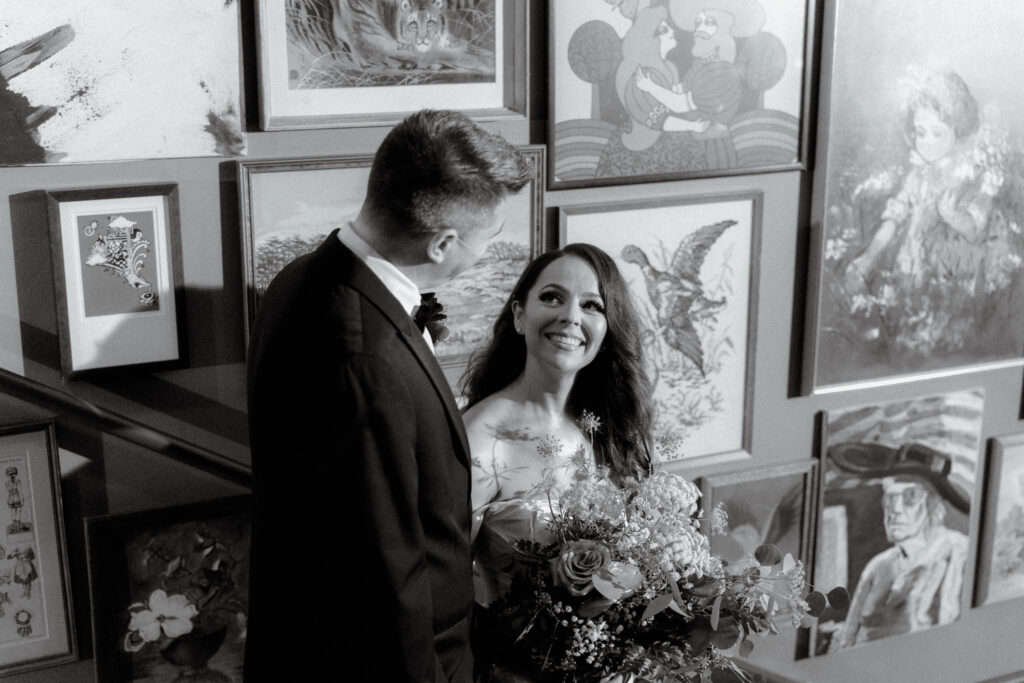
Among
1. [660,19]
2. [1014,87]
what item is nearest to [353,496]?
[660,19]

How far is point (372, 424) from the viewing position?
6.08 ft

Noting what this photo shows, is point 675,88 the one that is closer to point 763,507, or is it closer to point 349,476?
point 763,507

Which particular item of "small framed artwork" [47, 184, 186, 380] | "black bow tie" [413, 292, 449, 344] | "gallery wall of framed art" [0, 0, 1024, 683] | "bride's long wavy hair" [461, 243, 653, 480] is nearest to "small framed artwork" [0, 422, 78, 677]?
"gallery wall of framed art" [0, 0, 1024, 683]

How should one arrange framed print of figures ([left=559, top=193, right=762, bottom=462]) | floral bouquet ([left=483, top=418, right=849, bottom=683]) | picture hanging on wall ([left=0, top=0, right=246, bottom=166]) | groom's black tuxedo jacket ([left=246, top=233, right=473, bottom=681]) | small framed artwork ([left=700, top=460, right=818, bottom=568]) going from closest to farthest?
groom's black tuxedo jacket ([left=246, top=233, right=473, bottom=681])
floral bouquet ([left=483, top=418, right=849, bottom=683])
picture hanging on wall ([left=0, top=0, right=246, bottom=166])
framed print of figures ([left=559, top=193, right=762, bottom=462])
small framed artwork ([left=700, top=460, right=818, bottom=568])

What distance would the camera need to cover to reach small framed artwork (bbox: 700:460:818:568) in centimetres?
338

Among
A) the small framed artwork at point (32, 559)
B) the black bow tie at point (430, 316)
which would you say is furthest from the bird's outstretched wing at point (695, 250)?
the small framed artwork at point (32, 559)

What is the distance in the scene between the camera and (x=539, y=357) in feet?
8.64

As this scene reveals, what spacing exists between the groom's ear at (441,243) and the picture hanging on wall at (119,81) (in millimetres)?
809

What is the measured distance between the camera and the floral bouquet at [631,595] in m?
2.23

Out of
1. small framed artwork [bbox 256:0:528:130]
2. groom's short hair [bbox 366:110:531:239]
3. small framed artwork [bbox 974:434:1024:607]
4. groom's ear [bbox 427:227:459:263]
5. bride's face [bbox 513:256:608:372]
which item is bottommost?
small framed artwork [bbox 974:434:1024:607]

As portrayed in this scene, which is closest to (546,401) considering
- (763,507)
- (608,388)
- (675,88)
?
(608,388)

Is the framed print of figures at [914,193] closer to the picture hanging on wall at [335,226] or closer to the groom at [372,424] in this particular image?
the picture hanging on wall at [335,226]

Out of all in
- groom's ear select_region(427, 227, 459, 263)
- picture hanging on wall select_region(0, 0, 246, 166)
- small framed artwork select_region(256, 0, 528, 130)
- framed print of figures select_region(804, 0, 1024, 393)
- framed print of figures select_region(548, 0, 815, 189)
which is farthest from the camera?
framed print of figures select_region(804, 0, 1024, 393)

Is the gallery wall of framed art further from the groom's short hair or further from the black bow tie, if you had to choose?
the groom's short hair
